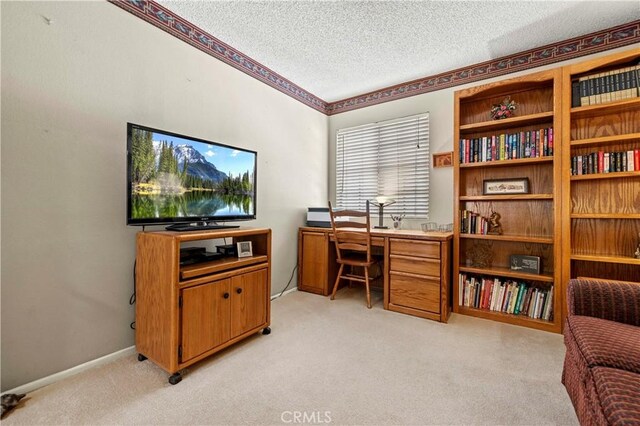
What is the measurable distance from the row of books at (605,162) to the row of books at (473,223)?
0.72 metres

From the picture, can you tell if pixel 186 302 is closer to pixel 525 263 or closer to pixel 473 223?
pixel 473 223

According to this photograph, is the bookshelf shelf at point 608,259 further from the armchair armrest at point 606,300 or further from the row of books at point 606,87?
the row of books at point 606,87

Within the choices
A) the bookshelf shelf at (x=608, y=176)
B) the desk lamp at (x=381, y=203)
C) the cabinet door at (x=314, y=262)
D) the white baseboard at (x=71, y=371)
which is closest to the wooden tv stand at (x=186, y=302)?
the white baseboard at (x=71, y=371)

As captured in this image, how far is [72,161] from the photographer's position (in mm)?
1560

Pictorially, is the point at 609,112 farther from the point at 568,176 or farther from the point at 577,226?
the point at 577,226

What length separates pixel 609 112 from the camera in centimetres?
210

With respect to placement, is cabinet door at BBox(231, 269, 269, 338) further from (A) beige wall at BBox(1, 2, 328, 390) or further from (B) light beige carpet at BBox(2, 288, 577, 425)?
(A) beige wall at BBox(1, 2, 328, 390)

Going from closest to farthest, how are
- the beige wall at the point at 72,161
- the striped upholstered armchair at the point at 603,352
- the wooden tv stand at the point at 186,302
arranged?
the striped upholstered armchair at the point at 603,352
the beige wall at the point at 72,161
the wooden tv stand at the point at 186,302

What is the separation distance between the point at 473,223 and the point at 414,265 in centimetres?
68

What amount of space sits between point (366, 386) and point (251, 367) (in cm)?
69

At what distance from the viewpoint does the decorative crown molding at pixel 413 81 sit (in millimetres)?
1965

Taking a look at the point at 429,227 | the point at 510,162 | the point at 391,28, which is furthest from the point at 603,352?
the point at 391,28

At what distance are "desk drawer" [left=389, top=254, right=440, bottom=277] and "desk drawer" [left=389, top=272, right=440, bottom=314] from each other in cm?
6

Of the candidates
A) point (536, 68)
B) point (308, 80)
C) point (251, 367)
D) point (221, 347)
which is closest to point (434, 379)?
point (251, 367)
